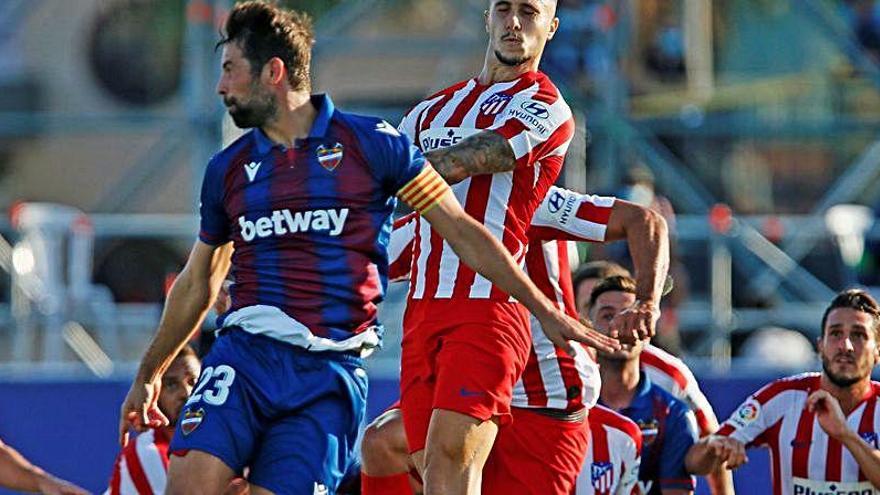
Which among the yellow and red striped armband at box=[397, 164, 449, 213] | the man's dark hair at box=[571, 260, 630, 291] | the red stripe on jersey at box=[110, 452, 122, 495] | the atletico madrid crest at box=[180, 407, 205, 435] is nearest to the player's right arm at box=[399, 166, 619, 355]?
the yellow and red striped armband at box=[397, 164, 449, 213]

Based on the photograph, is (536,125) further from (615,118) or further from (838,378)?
(615,118)

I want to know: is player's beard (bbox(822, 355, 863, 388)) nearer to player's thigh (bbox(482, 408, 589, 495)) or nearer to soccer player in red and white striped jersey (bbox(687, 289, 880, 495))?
soccer player in red and white striped jersey (bbox(687, 289, 880, 495))

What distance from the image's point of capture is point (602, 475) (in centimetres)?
855

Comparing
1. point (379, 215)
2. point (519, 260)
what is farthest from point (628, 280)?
point (379, 215)

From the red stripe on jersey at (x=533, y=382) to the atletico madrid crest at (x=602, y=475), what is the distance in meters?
0.92

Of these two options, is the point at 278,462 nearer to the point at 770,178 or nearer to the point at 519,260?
the point at 519,260

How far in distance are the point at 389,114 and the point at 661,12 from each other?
2.42 m

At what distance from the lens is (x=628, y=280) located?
8.87 m

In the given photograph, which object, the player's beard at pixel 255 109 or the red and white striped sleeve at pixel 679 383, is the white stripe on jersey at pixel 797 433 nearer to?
the red and white striped sleeve at pixel 679 383

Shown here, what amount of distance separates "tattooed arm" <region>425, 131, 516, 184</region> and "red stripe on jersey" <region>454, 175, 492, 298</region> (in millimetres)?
118

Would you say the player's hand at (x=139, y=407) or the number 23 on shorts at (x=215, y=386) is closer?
the number 23 on shorts at (x=215, y=386)

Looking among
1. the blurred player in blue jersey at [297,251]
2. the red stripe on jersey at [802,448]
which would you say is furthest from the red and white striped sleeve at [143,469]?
the red stripe on jersey at [802,448]

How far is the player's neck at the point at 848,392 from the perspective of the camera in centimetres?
874

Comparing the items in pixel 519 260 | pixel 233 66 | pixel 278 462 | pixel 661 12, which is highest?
pixel 661 12
